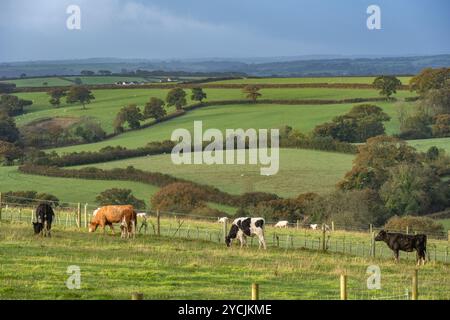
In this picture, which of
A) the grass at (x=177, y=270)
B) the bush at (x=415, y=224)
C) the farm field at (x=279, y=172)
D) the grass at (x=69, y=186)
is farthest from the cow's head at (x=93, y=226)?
the farm field at (x=279, y=172)

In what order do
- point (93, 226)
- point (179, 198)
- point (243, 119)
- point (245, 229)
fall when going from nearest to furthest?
point (245, 229) < point (93, 226) < point (179, 198) < point (243, 119)

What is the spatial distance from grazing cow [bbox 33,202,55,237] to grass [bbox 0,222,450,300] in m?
0.45

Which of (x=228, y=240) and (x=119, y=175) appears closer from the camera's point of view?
(x=228, y=240)

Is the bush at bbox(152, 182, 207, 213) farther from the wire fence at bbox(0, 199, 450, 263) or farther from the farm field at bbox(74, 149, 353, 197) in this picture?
the wire fence at bbox(0, 199, 450, 263)

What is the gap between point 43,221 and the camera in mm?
36344

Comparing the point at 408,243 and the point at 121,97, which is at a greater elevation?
the point at 408,243

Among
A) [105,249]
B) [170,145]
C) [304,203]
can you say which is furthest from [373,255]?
[170,145]

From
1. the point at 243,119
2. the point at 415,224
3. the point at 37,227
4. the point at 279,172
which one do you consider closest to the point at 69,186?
the point at 279,172

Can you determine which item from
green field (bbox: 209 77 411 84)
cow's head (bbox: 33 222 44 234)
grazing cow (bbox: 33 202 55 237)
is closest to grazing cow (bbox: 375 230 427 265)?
grazing cow (bbox: 33 202 55 237)

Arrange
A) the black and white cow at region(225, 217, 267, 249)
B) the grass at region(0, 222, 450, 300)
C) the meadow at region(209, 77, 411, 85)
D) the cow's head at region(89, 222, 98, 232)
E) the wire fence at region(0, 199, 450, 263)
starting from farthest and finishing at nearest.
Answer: the meadow at region(209, 77, 411, 85)
the cow's head at region(89, 222, 98, 232)
the wire fence at region(0, 199, 450, 263)
the black and white cow at region(225, 217, 267, 249)
the grass at region(0, 222, 450, 300)

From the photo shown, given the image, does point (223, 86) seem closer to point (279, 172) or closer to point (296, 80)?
point (296, 80)

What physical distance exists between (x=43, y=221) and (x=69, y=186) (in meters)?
40.2

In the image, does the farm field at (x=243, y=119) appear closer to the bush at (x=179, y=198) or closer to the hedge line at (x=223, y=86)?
the hedge line at (x=223, y=86)

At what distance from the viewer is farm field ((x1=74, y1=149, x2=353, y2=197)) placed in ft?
255
